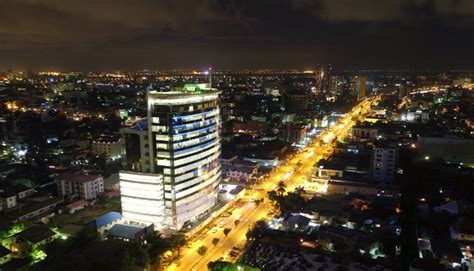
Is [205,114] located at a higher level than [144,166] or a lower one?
higher

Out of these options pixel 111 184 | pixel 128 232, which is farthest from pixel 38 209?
pixel 128 232

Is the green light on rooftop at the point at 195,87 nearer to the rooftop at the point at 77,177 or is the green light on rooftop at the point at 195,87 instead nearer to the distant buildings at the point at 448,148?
the rooftop at the point at 77,177

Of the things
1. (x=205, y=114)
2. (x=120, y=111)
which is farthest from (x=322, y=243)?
(x=120, y=111)

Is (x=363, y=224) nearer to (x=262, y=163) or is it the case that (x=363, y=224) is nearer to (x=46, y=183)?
(x=262, y=163)

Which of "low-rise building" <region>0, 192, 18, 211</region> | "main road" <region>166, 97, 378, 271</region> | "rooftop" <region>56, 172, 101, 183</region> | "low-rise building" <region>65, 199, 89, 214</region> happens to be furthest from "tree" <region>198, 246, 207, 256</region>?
"low-rise building" <region>0, 192, 18, 211</region>

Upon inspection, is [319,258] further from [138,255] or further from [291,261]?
[138,255]
